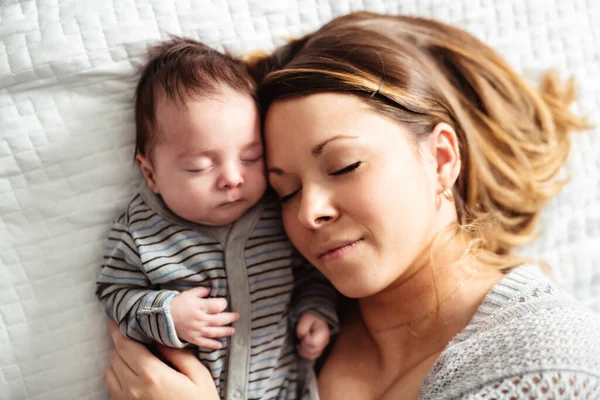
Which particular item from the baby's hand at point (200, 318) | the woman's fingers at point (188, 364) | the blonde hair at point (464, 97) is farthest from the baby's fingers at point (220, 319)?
the blonde hair at point (464, 97)

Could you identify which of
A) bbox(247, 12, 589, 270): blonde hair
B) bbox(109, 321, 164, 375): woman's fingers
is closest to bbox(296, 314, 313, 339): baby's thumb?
bbox(109, 321, 164, 375): woman's fingers

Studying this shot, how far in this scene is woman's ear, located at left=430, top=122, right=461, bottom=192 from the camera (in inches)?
49.1

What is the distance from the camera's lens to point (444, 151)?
4.11ft

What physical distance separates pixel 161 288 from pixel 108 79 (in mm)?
537

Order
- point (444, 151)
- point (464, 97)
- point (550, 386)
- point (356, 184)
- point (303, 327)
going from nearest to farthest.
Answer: point (550, 386) → point (356, 184) → point (444, 151) → point (303, 327) → point (464, 97)

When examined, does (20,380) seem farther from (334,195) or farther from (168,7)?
(168,7)

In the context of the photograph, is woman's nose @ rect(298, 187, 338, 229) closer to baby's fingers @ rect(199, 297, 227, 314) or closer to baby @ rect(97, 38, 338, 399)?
baby @ rect(97, 38, 338, 399)

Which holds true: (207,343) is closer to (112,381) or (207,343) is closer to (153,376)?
(153,376)

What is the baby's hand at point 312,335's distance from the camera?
1.35 metres

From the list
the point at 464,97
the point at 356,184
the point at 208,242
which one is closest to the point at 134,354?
the point at 208,242

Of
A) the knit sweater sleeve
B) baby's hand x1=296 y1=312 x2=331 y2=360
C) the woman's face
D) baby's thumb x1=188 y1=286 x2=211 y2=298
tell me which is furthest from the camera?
baby's hand x1=296 y1=312 x2=331 y2=360

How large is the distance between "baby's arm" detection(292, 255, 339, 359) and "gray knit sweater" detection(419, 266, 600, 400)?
33 cm

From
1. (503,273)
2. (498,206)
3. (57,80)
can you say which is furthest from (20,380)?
(498,206)

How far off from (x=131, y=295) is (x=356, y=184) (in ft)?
1.82
